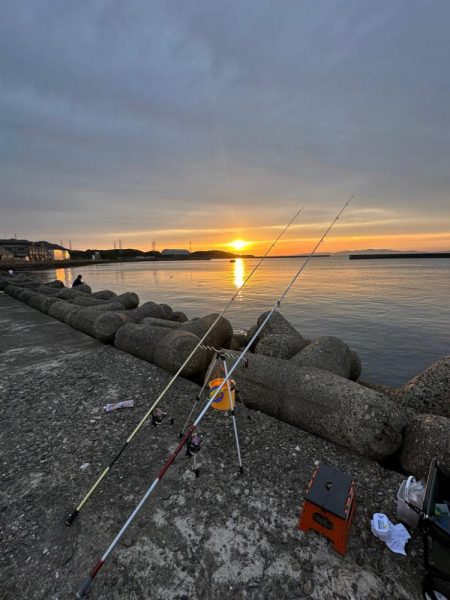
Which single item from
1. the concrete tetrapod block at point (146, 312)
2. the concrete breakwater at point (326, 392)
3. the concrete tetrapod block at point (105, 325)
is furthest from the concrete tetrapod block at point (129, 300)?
the concrete breakwater at point (326, 392)

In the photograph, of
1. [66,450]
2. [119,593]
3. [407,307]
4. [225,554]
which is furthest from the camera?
[407,307]

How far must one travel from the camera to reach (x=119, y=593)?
229cm

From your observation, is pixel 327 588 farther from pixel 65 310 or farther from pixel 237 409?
pixel 65 310

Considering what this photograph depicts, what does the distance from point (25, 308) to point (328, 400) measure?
1671 centimetres

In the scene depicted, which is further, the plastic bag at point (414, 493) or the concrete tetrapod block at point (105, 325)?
the concrete tetrapod block at point (105, 325)

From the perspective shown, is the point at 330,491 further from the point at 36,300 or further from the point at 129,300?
the point at 36,300

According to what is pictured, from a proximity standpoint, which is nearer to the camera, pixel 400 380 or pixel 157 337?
pixel 157 337

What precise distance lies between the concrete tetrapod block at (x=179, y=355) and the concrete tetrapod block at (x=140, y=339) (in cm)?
28

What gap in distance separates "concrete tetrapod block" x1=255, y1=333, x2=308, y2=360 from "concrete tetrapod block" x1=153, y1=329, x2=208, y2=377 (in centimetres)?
195

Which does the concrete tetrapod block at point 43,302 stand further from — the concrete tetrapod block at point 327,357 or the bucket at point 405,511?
the bucket at point 405,511

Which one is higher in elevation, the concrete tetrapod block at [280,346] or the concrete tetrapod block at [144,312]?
the concrete tetrapod block at [144,312]

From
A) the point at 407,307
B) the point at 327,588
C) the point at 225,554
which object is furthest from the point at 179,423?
the point at 407,307

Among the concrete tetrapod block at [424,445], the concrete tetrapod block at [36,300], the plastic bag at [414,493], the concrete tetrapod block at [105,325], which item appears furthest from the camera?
the concrete tetrapod block at [36,300]

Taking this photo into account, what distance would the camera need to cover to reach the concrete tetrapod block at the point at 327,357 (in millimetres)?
6105
